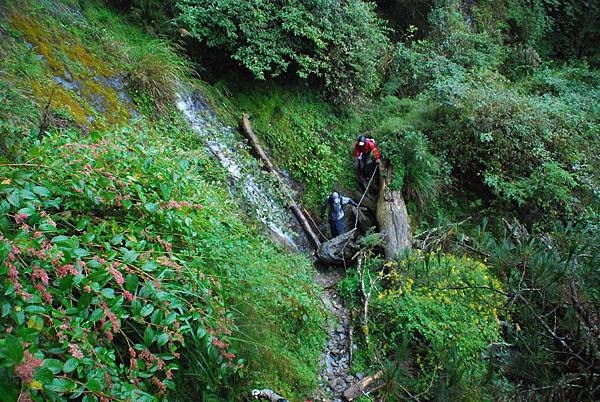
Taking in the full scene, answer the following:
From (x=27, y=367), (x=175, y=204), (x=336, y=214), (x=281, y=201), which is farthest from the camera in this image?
(x=336, y=214)

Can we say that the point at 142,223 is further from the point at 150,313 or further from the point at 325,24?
the point at 325,24

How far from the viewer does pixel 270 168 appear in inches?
296

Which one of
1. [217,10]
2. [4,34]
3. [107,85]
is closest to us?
[4,34]

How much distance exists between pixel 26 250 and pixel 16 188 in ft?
1.55

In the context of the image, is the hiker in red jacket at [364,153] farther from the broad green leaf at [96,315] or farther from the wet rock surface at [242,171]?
the broad green leaf at [96,315]

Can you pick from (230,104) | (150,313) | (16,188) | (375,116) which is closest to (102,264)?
(150,313)

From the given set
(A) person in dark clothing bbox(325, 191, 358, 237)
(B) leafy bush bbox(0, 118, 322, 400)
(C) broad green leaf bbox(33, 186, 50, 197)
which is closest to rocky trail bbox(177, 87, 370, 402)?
(A) person in dark clothing bbox(325, 191, 358, 237)

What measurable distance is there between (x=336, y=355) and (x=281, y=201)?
9.55 feet

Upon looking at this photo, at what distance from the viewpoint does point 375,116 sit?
984 cm

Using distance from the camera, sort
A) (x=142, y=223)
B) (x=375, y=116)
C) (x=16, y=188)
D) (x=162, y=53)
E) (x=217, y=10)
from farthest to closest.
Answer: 1. (x=375, y=116)
2. (x=217, y=10)
3. (x=162, y=53)
4. (x=142, y=223)
5. (x=16, y=188)

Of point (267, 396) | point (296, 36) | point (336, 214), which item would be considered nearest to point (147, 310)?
point (267, 396)

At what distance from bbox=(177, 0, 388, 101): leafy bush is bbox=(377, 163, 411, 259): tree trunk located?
2.16m

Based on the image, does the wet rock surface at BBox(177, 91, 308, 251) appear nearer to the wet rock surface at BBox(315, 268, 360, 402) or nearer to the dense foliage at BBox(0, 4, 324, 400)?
the wet rock surface at BBox(315, 268, 360, 402)

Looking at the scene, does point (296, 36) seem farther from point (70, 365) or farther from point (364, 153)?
point (70, 365)
